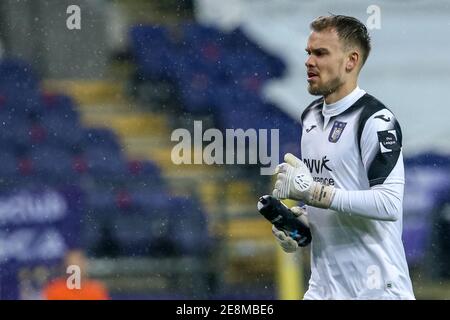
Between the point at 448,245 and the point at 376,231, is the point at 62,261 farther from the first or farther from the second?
the point at 376,231

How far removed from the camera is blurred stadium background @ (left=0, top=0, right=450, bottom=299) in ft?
18.0

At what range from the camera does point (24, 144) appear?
5.92 m

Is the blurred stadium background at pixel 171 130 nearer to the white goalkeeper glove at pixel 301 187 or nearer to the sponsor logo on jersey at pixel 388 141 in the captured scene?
the white goalkeeper glove at pixel 301 187

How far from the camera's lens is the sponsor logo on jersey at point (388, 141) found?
3.44 m

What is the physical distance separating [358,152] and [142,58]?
2.73 meters

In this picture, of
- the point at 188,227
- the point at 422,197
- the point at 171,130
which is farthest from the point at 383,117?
the point at 171,130

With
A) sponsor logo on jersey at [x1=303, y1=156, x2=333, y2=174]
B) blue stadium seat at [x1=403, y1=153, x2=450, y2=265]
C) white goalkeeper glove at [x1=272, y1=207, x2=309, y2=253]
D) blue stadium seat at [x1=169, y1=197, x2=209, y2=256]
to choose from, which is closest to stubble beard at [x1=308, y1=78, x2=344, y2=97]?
sponsor logo on jersey at [x1=303, y1=156, x2=333, y2=174]

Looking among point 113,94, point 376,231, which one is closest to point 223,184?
point 113,94

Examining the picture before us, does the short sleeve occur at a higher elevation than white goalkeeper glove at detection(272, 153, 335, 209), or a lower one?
higher

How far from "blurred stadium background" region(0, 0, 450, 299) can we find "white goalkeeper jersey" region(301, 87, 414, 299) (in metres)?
1.67

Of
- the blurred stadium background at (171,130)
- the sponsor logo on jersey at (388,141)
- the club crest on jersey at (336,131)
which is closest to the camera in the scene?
the sponsor logo on jersey at (388,141)

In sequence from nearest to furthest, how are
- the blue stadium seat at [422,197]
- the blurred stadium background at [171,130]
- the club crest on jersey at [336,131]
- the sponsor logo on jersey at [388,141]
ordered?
the sponsor logo on jersey at [388,141]
the club crest on jersey at [336,131]
the blue stadium seat at [422,197]
the blurred stadium background at [171,130]

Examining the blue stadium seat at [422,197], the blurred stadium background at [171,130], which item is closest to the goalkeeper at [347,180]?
the blurred stadium background at [171,130]

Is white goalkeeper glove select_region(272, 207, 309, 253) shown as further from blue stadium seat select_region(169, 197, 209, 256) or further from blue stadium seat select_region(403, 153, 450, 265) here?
blue stadium seat select_region(169, 197, 209, 256)
